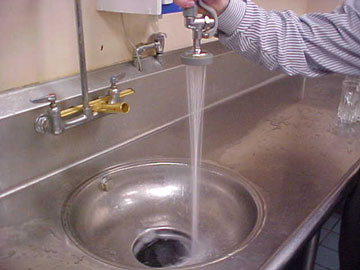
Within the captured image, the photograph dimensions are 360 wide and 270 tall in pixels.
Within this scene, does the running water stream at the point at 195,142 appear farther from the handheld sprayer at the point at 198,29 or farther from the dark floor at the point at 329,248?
the dark floor at the point at 329,248

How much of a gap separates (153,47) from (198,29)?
0.43 meters

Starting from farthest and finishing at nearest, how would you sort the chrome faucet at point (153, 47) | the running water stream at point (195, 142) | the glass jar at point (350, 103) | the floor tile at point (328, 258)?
1. the floor tile at point (328, 258)
2. the glass jar at point (350, 103)
3. the chrome faucet at point (153, 47)
4. the running water stream at point (195, 142)

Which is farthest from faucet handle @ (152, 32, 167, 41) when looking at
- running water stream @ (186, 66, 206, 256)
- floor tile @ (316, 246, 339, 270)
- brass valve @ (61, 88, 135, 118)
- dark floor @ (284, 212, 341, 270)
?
floor tile @ (316, 246, 339, 270)

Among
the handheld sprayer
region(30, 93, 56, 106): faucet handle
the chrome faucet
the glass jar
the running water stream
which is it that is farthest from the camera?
the glass jar

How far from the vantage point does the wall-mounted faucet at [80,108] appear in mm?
818

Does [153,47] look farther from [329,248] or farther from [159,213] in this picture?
[329,248]

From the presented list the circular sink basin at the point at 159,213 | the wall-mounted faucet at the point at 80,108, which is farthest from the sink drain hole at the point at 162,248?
the wall-mounted faucet at the point at 80,108

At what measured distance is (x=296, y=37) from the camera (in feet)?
2.89

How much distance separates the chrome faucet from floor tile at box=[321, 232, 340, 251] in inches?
47.9

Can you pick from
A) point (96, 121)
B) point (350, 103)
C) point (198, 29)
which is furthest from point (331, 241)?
point (198, 29)

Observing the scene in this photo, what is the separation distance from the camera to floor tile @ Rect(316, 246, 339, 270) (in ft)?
5.58

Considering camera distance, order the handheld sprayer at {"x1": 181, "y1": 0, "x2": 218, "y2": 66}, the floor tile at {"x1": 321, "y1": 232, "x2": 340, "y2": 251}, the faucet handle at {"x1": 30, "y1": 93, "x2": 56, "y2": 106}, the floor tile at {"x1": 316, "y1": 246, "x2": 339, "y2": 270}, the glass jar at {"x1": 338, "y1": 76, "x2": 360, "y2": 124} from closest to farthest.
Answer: the handheld sprayer at {"x1": 181, "y1": 0, "x2": 218, "y2": 66} < the faucet handle at {"x1": 30, "y1": 93, "x2": 56, "y2": 106} < the glass jar at {"x1": 338, "y1": 76, "x2": 360, "y2": 124} < the floor tile at {"x1": 316, "y1": 246, "x2": 339, "y2": 270} < the floor tile at {"x1": 321, "y1": 232, "x2": 340, "y2": 251}

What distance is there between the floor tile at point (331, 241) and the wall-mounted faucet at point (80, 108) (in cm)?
131

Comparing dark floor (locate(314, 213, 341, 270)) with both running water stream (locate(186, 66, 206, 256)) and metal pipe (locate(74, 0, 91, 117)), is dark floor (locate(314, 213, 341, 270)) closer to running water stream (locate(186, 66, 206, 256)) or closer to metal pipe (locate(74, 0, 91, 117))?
running water stream (locate(186, 66, 206, 256))
